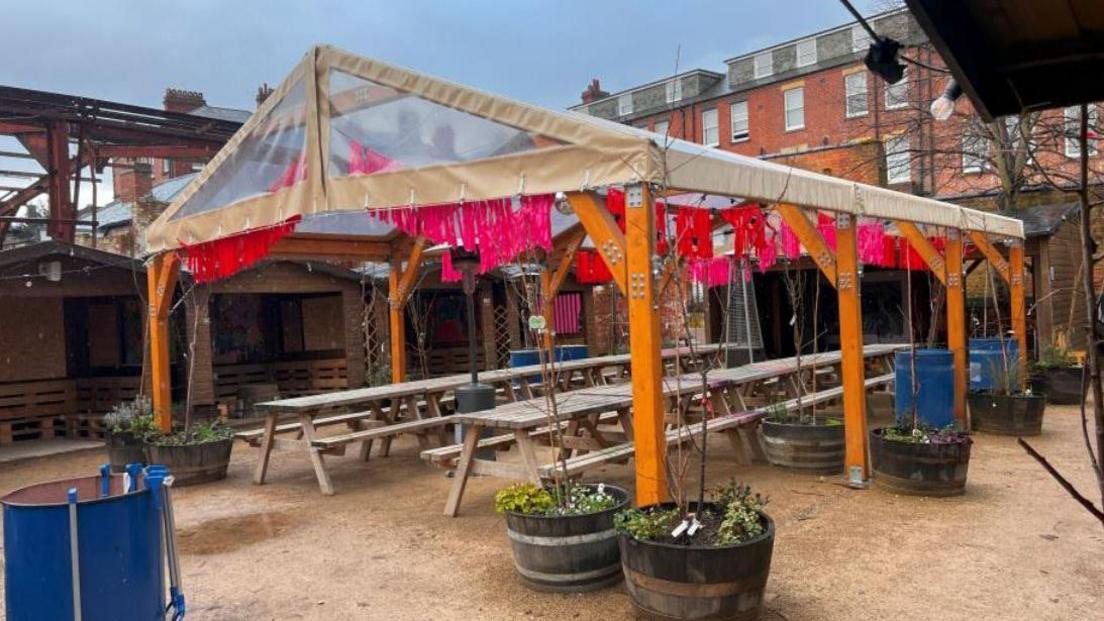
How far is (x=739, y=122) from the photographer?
31500 mm

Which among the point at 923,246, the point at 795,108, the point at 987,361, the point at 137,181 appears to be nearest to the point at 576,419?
the point at 923,246

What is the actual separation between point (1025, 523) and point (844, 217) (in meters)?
Answer: 2.65

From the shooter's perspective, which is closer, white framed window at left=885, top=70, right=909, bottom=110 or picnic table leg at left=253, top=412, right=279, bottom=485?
picnic table leg at left=253, top=412, right=279, bottom=485

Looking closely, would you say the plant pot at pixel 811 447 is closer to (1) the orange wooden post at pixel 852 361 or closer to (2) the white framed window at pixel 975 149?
(1) the orange wooden post at pixel 852 361

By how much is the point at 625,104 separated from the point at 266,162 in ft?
109

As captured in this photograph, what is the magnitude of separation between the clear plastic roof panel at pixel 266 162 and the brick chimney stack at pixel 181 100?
18289mm

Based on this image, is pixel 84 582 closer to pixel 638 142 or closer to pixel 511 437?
pixel 638 142

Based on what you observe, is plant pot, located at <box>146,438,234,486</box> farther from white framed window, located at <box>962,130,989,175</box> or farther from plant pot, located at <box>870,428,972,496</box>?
white framed window, located at <box>962,130,989,175</box>

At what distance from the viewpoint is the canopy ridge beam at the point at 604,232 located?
460cm

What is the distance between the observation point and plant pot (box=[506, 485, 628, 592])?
14.0 ft

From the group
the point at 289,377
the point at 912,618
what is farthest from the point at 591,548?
the point at 289,377

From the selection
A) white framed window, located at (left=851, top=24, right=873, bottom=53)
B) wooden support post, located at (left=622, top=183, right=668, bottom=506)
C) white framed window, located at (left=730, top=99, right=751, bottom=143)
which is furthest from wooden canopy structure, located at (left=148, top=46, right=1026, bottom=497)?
white framed window, located at (left=730, top=99, right=751, bottom=143)

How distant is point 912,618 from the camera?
380 cm

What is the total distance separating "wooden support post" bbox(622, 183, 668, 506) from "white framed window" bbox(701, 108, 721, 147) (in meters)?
29.1
